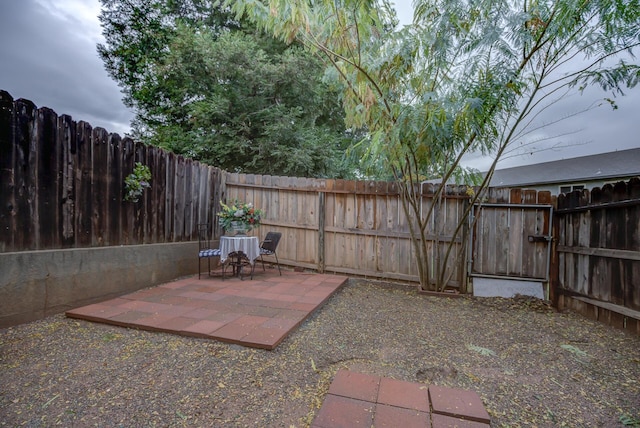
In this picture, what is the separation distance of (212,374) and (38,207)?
2225 millimetres

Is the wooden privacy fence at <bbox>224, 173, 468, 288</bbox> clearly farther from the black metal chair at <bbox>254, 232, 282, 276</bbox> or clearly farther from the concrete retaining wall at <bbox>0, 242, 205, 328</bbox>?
the concrete retaining wall at <bbox>0, 242, 205, 328</bbox>

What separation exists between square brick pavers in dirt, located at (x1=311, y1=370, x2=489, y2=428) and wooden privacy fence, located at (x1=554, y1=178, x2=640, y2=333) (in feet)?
7.13

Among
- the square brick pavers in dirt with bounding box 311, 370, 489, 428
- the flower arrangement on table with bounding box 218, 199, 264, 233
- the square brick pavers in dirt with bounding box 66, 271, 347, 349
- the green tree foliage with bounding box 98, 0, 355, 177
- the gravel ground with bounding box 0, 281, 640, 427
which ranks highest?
the green tree foliage with bounding box 98, 0, 355, 177

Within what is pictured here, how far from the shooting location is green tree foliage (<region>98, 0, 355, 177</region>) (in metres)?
7.28

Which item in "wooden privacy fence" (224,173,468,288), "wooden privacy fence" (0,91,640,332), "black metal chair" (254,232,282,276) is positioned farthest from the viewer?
"black metal chair" (254,232,282,276)

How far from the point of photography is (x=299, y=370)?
77.7 inches

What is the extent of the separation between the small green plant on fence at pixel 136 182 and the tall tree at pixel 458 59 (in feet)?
6.80

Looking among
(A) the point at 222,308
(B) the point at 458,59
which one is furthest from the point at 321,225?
(B) the point at 458,59

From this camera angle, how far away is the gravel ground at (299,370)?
154 centimetres

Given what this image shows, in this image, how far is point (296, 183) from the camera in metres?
5.12

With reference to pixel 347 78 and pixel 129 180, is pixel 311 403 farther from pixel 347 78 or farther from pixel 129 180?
pixel 347 78

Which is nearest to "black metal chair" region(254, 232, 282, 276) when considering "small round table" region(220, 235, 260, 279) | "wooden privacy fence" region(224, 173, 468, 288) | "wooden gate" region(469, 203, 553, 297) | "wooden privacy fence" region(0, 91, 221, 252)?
"small round table" region(220, 235, 260, 279)

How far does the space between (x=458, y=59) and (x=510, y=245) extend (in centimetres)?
250

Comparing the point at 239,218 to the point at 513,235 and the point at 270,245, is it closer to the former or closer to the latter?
the point at 270,245
